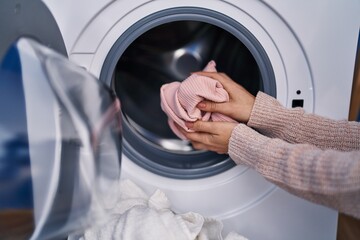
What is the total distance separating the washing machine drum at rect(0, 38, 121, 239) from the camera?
55 cm

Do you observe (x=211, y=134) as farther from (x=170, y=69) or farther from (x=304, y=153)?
(x=170, y=69)

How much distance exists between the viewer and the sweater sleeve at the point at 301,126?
727 millimetres

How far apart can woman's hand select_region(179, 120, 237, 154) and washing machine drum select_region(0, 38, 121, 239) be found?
249mm

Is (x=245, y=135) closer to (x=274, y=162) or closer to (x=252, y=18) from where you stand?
(x=274, y=162)

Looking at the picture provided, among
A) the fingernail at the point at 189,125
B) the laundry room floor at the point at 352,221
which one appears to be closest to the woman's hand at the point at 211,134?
the fingernail at the point at 189,125

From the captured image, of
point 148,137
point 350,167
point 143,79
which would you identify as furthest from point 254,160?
point 143,79

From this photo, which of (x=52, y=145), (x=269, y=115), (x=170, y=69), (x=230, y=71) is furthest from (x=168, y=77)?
(x=52, y=145)

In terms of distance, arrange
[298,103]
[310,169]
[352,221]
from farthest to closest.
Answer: [352,221], [298,103], [310,169]

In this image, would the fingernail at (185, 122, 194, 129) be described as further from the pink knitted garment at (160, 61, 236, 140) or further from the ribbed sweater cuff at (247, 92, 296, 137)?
the ribbed sweater cuff at (247, 92, 296, 137)

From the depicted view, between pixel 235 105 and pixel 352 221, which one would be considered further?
pixel 352 221

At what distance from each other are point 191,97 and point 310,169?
0.30 metres

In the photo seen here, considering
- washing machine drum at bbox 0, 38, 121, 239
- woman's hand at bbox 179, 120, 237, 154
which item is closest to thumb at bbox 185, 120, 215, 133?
woman's hand at bbox 179, 120, 237, 154

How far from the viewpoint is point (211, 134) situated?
2.66ft

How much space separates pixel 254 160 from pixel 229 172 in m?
0.20
